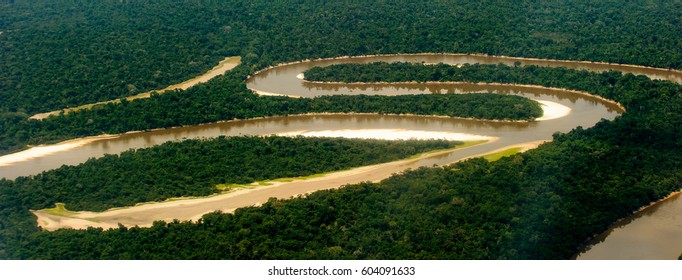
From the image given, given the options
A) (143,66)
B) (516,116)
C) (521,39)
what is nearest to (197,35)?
(143,66)

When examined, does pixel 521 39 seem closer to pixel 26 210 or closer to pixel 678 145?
pixel 678 145

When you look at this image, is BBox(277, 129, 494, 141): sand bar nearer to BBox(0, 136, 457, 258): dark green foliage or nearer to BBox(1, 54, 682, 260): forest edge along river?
BBox(1, 54, 682, 260): forest edge along river

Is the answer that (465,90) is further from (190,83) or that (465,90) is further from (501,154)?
(190,83)

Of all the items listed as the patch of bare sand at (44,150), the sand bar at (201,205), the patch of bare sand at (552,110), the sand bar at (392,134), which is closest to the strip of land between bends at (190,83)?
the patch of bare sand at (44,150)

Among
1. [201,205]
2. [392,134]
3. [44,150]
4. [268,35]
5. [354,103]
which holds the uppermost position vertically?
[268,35]

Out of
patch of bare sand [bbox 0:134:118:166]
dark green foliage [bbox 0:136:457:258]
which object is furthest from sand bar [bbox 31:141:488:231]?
patch of bare sand [bbox 0:134:118:166]

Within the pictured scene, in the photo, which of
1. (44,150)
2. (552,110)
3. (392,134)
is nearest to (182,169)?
(44,150)

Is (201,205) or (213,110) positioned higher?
(213,110)
